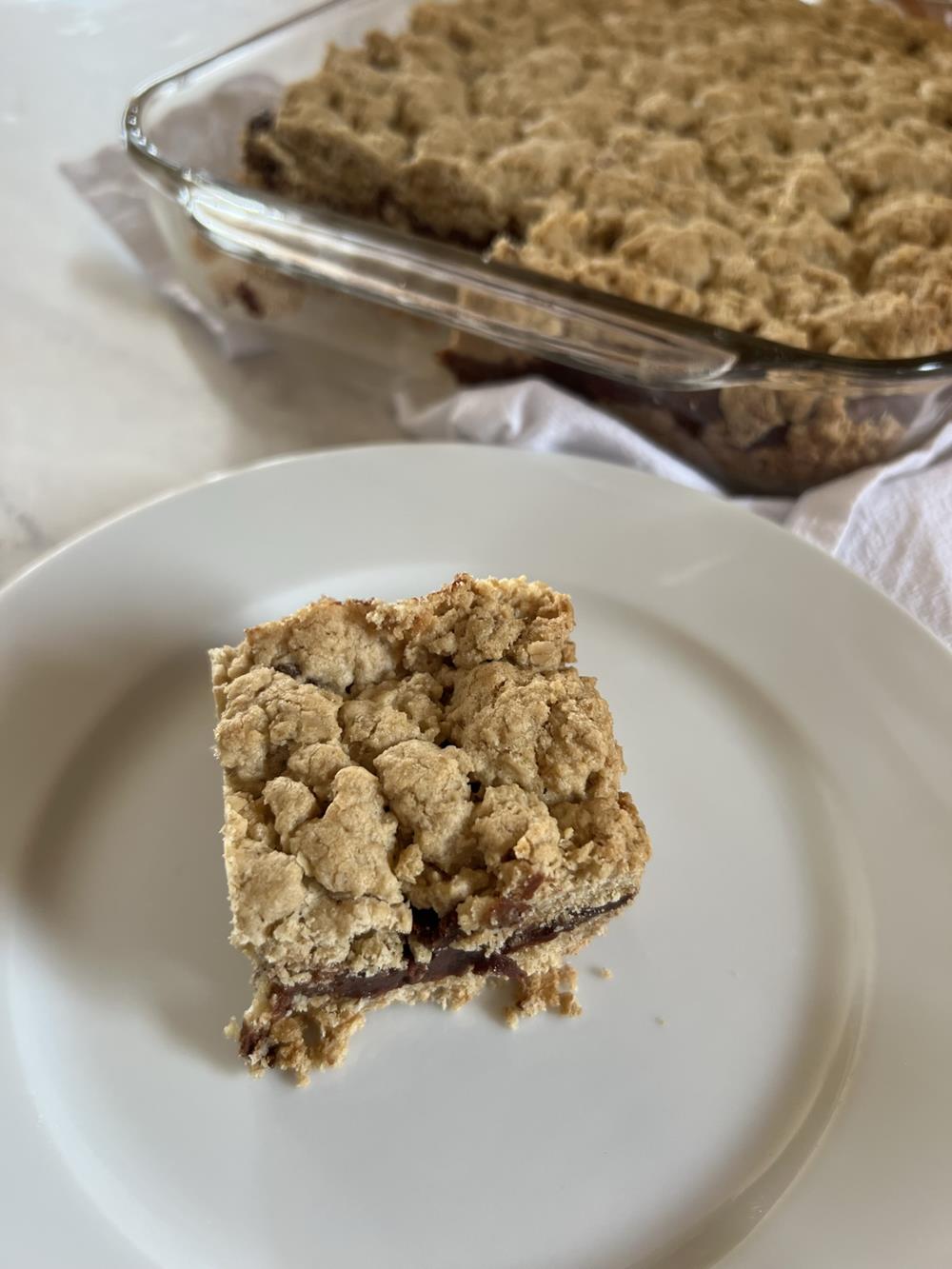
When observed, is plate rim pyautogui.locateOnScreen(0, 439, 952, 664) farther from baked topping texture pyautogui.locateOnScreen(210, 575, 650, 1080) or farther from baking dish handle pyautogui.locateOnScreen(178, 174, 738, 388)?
baked topping texture pyautogui.locateOnScreen(210, 575, 650, 1080)

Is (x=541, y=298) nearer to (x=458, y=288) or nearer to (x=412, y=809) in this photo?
(x=458, y=288)

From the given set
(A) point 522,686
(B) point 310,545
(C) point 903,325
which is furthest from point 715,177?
(A) point 522,686

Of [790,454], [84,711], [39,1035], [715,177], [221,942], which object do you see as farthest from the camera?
[715,177]

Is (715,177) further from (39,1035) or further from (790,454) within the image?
(39,1035)

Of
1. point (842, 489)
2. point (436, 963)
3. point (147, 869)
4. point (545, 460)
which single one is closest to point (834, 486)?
point (842, 489)

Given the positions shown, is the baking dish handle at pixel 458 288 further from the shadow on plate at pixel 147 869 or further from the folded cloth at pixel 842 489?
the shadow on plate at pixel 147 869
